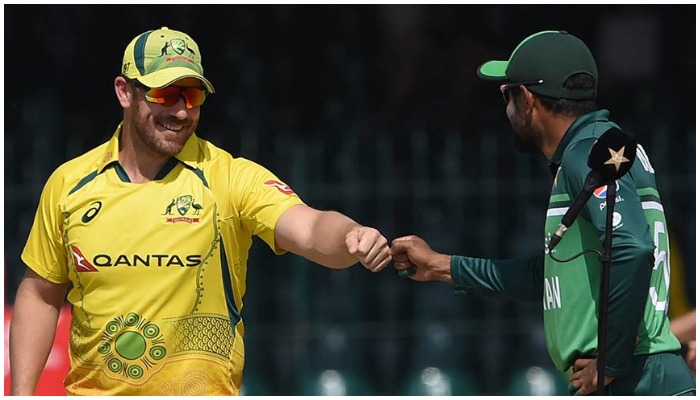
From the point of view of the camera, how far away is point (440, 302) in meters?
8.64

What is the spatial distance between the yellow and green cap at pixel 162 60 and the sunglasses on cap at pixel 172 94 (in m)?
0.03

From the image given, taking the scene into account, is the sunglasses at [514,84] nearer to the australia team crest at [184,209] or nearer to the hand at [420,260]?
the hand at [420,260]

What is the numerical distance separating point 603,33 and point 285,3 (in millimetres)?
1917

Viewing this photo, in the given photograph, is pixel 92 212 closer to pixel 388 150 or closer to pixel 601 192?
pixel 601 192

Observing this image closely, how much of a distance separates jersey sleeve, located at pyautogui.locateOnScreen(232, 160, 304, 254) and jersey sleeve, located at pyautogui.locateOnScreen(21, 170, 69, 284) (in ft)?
1.89

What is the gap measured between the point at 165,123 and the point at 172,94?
0.10m

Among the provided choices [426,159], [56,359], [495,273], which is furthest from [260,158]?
[495,273]

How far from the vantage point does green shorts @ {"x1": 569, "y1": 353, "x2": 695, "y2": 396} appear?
4.48m

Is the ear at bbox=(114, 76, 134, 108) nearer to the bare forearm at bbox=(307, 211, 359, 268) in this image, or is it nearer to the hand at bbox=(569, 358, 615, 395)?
the bare forearm at bbox=(307, 211, 359, 268)

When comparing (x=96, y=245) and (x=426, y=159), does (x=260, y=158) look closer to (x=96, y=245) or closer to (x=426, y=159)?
(x=426, y=159)

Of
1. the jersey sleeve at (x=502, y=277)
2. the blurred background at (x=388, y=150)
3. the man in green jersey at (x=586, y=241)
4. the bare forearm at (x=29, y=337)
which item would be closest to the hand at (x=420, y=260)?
the jersey sleeve at (x=502, y=277)

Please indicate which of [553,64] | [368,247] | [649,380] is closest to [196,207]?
[368,247]

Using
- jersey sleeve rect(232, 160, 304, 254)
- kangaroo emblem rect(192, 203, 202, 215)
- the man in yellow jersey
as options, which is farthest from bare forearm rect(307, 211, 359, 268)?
kangaroo emblem rect(192, 203, 202, 215)

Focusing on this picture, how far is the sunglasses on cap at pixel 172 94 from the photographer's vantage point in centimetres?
493
